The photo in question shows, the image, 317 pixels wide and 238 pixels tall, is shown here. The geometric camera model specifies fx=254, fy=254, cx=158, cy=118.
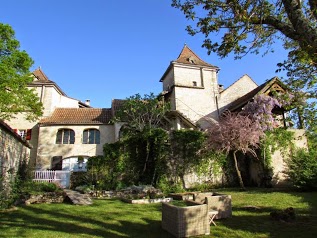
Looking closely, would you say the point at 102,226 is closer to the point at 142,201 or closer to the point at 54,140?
the point at 142,201

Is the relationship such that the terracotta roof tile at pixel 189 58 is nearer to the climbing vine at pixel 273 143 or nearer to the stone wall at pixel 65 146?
the stone wall at pixel 65 146

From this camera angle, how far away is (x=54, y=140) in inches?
1012

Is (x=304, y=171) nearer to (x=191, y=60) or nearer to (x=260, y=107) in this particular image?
(x=260, y=107)

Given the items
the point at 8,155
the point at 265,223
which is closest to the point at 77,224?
the point at 265,223

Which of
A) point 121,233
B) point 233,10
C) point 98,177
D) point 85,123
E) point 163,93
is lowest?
point 121,233

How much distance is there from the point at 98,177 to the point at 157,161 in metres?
4.33

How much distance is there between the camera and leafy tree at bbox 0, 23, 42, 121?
59.8 feet

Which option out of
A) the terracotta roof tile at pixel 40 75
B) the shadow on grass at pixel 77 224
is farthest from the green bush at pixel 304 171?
the terracotta roof tile at pixel 40 75

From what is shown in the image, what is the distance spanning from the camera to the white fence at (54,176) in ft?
59.6

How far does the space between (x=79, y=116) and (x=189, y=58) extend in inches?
540

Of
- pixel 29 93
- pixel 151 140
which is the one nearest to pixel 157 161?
pixel 151 140

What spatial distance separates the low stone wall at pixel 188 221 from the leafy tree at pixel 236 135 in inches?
384

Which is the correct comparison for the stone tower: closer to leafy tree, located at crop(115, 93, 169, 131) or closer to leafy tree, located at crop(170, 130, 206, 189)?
leafy tree, located at crop(115, 93, 169, 131)

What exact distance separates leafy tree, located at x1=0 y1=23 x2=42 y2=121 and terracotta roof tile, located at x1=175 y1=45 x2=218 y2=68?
14731 millimetres
